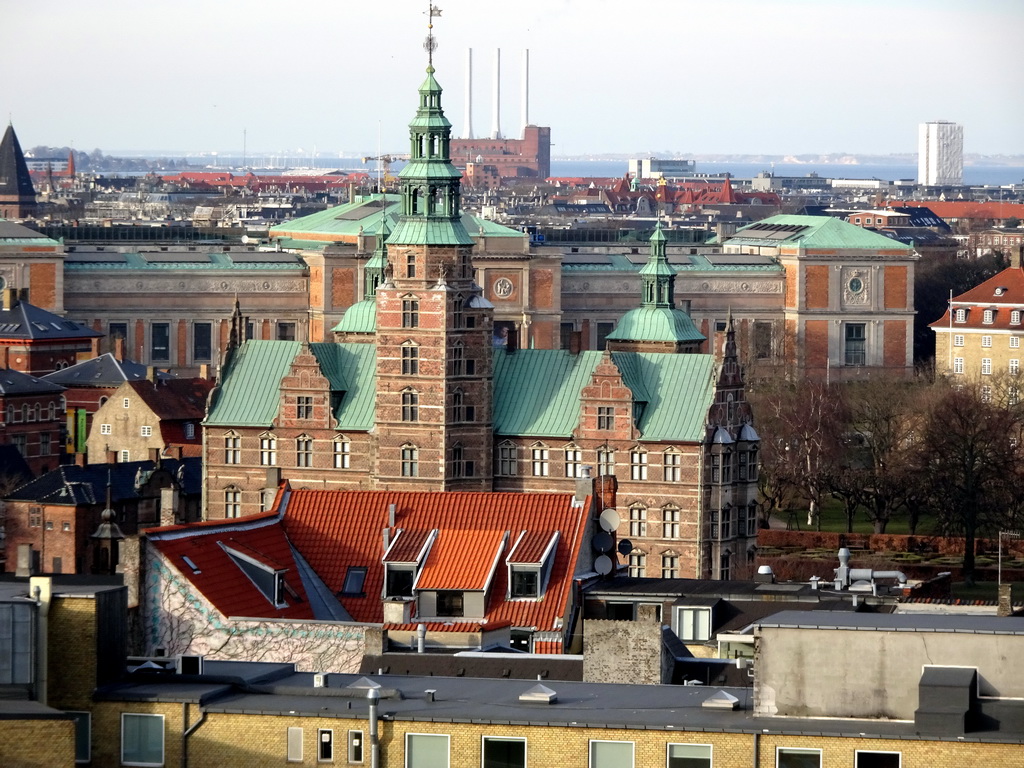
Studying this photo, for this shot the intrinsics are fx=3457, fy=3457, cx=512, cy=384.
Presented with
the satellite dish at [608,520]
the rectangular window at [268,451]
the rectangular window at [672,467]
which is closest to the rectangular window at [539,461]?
the rectangular window at [672,467]

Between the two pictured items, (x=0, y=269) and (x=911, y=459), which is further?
(x=0, y=269)

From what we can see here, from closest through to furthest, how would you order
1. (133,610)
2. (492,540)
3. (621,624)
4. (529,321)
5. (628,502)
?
1. (621,624)
2. (133,610)
3. (492,540)
4. (628,502)
5. (529,321)

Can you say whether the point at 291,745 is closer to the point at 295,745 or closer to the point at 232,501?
the point at 295,745

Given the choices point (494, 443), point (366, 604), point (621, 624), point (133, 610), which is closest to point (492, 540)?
point (366, 604)

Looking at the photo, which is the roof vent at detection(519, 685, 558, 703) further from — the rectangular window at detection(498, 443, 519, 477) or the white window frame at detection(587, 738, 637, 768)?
the rectangular window at detection(498, 443, 519, 477)

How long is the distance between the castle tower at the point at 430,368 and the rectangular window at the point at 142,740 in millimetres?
58030

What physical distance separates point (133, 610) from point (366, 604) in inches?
393

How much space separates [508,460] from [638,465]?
451cm

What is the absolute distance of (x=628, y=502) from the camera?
362ft

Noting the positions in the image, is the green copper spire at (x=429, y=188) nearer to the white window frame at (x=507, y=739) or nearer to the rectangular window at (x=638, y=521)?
the rectangular window at (x=638, y=521)

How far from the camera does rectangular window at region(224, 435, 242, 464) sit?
114 meters

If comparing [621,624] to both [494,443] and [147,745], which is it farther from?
[494,443]

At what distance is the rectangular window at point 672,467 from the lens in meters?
→ 111

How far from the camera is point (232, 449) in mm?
114562
